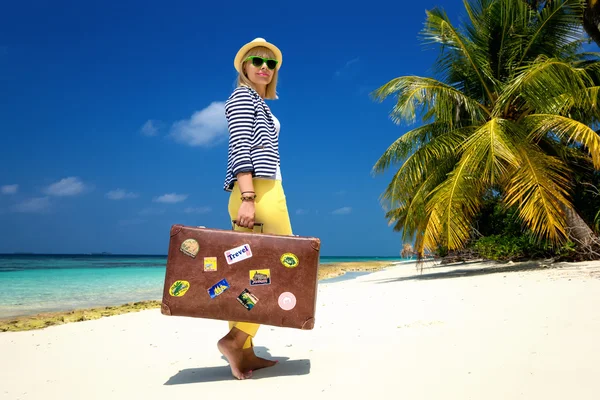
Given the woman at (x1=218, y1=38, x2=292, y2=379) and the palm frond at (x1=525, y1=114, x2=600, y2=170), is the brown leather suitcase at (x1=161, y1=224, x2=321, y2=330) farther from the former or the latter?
the palm frond at (x1=525, y1=114, x2=600, y2=170)

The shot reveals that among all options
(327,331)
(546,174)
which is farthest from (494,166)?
(327,331)

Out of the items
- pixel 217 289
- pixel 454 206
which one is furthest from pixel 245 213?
pixel 454 206

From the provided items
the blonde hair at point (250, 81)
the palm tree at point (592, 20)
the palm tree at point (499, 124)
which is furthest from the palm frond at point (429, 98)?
the blonde hair at point (250, 81)

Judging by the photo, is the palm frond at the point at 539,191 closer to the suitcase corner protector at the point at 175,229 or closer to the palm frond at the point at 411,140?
the palm frond at the point at 411,140

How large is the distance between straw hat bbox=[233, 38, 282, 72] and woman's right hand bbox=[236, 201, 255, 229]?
102cm

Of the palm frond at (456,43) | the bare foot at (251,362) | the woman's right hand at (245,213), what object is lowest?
the bare foot at (251,362)

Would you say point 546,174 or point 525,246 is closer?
point 546,174

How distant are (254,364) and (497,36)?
10037 mm

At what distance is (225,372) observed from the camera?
293 centimetres

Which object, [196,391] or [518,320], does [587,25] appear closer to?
[518,320]

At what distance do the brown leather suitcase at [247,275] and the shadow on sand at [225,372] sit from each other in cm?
46

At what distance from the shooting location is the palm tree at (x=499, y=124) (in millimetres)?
7945

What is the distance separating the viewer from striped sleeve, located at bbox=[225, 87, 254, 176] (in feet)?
8.63

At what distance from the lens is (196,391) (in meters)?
2.47
